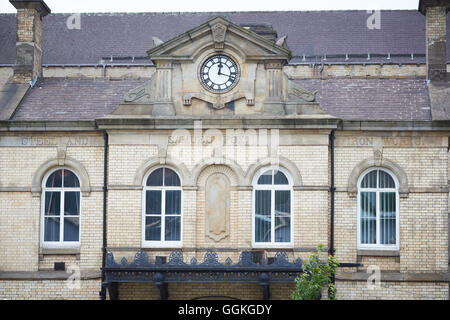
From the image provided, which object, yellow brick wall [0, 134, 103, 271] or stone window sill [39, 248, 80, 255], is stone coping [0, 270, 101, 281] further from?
stone window sill [39, 248, 80, 255]

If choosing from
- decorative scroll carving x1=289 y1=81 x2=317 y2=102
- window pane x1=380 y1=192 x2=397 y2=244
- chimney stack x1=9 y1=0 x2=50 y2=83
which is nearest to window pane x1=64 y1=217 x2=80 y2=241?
chimney stack x1=9 y1=0 x2=50 y2=83

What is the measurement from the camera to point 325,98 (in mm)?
22422

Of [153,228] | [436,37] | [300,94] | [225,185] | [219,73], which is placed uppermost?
[436,37]

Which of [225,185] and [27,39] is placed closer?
[225,185]

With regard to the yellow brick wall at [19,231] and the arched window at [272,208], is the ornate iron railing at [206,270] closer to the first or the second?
the arched window at [272,208]

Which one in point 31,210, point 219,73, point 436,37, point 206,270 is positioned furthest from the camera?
point 436,37

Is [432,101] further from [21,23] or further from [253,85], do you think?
[21,23]

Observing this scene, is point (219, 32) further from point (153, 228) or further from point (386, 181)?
point (386, 181)

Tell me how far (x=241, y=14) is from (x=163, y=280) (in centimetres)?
2324

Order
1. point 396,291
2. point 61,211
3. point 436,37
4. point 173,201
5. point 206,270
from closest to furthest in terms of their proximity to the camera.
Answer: point 206,270 < point 396,291 < point 173,201 < point 61,211 < point 436,37

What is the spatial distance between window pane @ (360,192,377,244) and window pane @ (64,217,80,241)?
7.44 meters

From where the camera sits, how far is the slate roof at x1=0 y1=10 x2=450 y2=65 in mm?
39094

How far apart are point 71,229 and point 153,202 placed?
2.36 m

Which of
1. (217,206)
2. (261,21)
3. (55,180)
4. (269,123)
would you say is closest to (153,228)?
(217,206)
